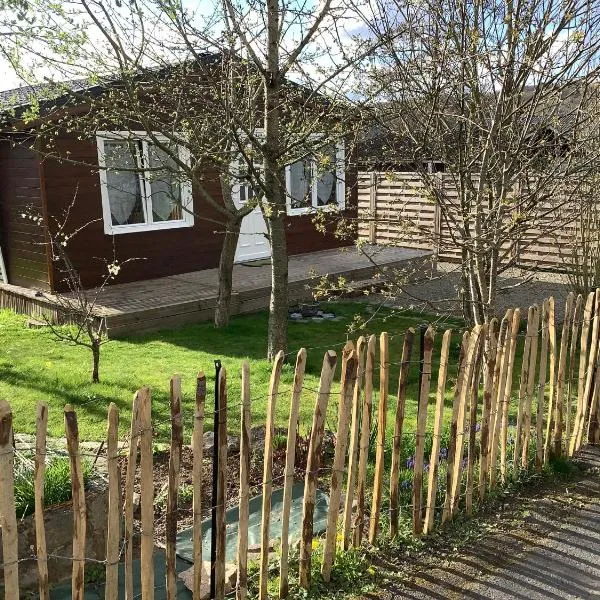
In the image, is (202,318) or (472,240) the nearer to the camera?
(472,240)

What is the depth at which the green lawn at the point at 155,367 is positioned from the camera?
6159 mm

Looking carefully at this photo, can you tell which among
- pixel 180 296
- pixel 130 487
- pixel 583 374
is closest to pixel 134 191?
pixel 180 296

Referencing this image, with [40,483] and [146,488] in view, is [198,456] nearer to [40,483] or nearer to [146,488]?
[146,488]

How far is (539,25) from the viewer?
176 inches

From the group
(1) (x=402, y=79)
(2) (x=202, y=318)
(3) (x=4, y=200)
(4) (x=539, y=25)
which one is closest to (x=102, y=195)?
(3) (x=4, y=200)

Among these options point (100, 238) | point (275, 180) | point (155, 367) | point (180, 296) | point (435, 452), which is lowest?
point (155, 367)

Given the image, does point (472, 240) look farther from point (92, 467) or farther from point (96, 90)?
point (96, 90)

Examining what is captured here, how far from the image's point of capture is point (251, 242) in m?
13.4

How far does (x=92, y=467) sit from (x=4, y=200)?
8.86m

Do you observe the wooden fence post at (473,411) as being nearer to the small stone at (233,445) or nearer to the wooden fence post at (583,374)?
the wooden fence post at (583,374)

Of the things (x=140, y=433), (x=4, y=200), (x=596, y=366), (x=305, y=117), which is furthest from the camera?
(x=4, y=200)

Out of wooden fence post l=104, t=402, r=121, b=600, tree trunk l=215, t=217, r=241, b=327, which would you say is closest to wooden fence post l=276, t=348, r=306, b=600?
wooden fence post l=104, t=402, r=121, b=600

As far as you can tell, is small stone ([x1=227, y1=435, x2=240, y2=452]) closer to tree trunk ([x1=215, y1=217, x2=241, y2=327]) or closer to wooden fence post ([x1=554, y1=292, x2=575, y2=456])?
wooden fence post ([x1=554, y1=292, x2=575, y2=456])

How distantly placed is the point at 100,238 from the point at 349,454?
26.6 ft
